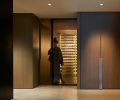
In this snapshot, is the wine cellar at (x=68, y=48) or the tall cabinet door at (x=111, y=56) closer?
the tall cabinet door at (x=111, y=56)

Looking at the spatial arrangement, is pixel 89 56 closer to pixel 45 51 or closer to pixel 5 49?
pixel 45 51

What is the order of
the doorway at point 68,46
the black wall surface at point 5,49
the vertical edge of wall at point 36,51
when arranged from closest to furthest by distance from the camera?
the black wall surface at point 5,49 < the vertical edge of wall at point 36,51 < the doorway at point 68,46

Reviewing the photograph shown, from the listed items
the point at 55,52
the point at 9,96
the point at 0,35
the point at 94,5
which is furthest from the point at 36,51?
the point at 0,35

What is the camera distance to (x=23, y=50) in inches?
435

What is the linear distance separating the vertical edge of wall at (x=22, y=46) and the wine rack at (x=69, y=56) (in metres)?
2.05

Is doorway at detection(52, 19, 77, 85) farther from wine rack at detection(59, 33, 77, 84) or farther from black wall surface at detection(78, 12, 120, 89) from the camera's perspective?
black wall surface at detection(78, 12, 120, 89)

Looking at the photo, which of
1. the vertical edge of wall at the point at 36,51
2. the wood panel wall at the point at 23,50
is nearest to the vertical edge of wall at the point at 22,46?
the wood panel wall at the point at 23,50

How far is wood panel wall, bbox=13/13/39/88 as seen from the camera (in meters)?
11.0

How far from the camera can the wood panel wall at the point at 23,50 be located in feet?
36.1

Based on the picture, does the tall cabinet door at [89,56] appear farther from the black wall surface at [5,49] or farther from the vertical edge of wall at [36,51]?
the black wall surface at [5,49]

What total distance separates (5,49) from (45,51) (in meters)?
5.63

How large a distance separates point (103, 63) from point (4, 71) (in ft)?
15.2

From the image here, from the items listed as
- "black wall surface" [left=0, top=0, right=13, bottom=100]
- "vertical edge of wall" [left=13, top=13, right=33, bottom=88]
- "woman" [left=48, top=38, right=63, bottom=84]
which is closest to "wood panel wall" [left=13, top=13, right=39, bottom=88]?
"vertical edge of wall" [left=13, top=13, right=33, bottom=88]

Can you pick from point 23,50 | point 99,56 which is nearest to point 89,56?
point 99,56
